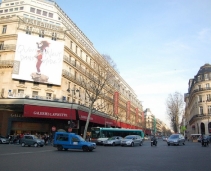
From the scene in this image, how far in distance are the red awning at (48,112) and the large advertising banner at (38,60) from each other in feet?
15.7

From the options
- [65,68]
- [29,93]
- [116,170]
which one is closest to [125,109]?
[65,68]

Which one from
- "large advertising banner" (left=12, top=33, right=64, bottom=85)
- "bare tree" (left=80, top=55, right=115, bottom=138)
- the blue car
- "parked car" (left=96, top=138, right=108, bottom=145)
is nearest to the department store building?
"large advertising banner" (left=12, top=33, right=64, bottom=85)

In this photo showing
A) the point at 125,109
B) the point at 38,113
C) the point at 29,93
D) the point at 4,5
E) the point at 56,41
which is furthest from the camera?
the point at 125,109

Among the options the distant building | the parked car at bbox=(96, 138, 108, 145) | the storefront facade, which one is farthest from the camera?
the distant building

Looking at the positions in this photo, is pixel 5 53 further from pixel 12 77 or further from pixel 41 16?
pixel 41 16

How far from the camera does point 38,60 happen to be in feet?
118

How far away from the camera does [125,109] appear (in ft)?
239

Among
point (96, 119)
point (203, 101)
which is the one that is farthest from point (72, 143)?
point (203, 101)

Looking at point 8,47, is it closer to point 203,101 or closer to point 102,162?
point 102,162

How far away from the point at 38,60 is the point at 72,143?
1982cm

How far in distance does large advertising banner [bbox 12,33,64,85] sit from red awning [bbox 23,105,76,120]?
478 centimetres

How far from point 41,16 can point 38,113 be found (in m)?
21.0

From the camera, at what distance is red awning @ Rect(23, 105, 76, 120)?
32000 mm

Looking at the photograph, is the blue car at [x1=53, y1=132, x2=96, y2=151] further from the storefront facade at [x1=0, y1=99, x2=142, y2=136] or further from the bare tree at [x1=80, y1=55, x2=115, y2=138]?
the bare tree at [x1=80, y1=55, x2=115, y2=138]
